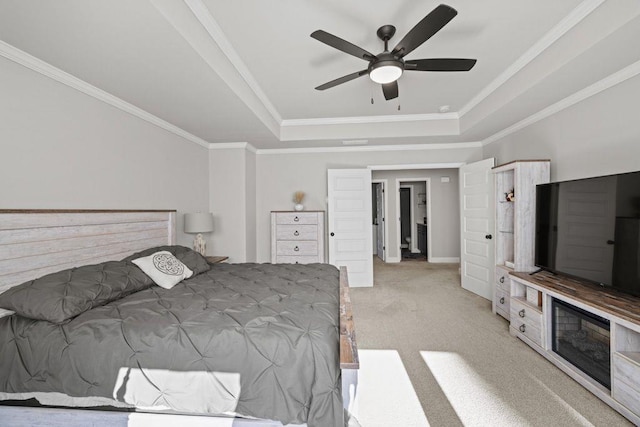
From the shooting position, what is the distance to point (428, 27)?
168cm

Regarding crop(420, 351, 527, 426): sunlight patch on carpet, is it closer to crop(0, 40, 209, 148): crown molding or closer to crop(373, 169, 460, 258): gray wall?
crop(0, 40, 209, 148): crown molding

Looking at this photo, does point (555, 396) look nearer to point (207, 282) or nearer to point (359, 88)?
point (207, 282)

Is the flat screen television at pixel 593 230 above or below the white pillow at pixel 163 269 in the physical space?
above

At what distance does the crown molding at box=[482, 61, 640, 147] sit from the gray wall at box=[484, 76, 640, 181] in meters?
0.04

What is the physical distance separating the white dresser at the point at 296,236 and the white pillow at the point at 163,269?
7.31 ft

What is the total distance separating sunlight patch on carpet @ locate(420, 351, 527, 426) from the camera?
1759mm

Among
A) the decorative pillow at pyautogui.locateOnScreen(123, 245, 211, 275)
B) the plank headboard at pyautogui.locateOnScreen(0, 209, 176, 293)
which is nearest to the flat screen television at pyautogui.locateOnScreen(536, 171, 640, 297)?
the decorative pillow at pyautogui.locateOnScreen(123, 245, 211, 275)

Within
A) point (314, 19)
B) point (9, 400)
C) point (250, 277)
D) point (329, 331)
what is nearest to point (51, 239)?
point (9, 400)

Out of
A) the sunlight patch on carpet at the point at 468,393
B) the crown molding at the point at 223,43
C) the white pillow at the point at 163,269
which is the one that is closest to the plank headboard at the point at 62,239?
the white pillow at the point at 163,269

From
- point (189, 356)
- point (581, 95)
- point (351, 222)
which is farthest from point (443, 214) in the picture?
point (189, 356)

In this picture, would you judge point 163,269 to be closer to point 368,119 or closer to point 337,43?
point 337,43

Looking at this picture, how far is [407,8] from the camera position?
6.47 ft

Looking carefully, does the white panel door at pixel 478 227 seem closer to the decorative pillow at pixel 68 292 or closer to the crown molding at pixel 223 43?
the crown molding at pixel 223 43

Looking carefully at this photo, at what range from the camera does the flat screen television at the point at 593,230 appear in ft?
6.44
